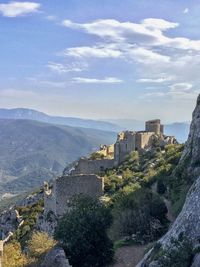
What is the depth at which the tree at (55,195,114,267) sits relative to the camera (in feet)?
84.5

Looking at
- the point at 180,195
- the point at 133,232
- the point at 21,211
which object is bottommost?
the point at 21,211

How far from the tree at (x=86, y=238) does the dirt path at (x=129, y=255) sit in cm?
72

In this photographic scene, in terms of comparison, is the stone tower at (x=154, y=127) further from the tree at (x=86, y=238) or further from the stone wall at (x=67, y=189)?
the tree at (x=86, y=238)

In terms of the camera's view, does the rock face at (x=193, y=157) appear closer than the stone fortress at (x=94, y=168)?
Yes

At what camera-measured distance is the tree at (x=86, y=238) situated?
25766 millimetres

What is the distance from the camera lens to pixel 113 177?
56781mm

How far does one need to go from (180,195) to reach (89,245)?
843 centimetres

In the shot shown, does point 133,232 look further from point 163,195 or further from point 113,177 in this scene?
point 113,177

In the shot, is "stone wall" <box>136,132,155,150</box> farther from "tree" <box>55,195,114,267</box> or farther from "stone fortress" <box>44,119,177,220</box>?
"tree" <box>55,195,114,267</box>

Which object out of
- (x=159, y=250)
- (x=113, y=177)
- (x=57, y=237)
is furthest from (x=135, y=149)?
(x=159, y=250)

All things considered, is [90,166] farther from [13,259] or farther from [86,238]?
[13,259]

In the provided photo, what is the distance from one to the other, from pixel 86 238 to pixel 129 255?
2984mm

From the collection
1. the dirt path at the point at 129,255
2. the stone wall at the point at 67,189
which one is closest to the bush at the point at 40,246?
the dirt path at the point at 129,255

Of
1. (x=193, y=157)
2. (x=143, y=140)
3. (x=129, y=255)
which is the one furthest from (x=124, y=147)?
(x=129, y=255)
